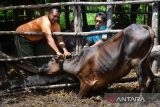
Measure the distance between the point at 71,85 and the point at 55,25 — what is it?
1188 mm

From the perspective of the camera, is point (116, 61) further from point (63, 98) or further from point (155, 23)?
point (155, 23)

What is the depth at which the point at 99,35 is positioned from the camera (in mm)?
7562

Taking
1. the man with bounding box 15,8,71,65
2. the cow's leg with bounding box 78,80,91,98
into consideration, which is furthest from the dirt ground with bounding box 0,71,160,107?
the man with bounding box 15,8,71,65

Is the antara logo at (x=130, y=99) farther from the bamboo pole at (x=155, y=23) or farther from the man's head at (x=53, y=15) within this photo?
the man's head at (x=53, y=15)

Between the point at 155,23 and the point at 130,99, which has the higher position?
the point at 155,23

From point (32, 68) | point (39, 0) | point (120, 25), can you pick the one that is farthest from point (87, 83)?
point (39, 0)

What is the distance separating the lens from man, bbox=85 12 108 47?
24.2ft

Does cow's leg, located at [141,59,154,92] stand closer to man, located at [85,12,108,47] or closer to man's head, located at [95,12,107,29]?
man, located at [85,12,108,47]

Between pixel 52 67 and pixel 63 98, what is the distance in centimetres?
63

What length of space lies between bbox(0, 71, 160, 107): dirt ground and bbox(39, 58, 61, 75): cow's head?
1.39 ft

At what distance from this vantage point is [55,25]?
7.48m

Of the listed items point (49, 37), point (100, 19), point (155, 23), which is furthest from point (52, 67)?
point (155, 23)

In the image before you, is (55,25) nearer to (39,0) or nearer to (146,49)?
(146,49)

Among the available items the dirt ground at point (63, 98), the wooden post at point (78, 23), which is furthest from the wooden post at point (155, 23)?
the wooden post at point (78, 23)
